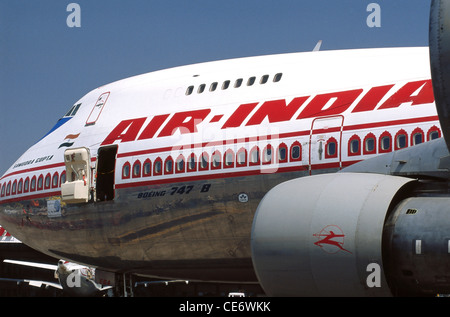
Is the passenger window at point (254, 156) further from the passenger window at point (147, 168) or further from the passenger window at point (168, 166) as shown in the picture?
the passenger window at point (147, 168)

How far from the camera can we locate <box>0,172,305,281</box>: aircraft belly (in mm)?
14931

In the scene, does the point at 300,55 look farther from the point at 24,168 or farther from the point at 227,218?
the point at 24,168

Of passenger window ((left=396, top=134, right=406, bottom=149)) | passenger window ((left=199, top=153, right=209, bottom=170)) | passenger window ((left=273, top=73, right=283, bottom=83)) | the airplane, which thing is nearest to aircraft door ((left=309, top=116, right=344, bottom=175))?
the airplane

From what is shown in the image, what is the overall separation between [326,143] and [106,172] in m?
5.90

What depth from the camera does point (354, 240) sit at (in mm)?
8117

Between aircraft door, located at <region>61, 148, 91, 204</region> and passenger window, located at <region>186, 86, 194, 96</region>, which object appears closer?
passenger window, located at <region>186, 86, 194, 96</region>

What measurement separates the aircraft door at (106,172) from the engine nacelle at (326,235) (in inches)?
341

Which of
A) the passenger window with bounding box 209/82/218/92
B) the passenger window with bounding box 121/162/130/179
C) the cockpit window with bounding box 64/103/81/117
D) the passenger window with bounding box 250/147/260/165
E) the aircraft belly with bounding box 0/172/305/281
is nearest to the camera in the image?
the passenger window with bounding box 250/147/260/165

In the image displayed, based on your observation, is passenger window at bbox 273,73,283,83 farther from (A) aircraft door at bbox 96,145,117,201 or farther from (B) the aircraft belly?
(A) aircraft door at bbox 96,145,117,201

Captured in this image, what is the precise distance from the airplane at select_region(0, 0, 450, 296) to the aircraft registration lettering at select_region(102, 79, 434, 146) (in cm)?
3

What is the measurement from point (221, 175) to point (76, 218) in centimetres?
432
